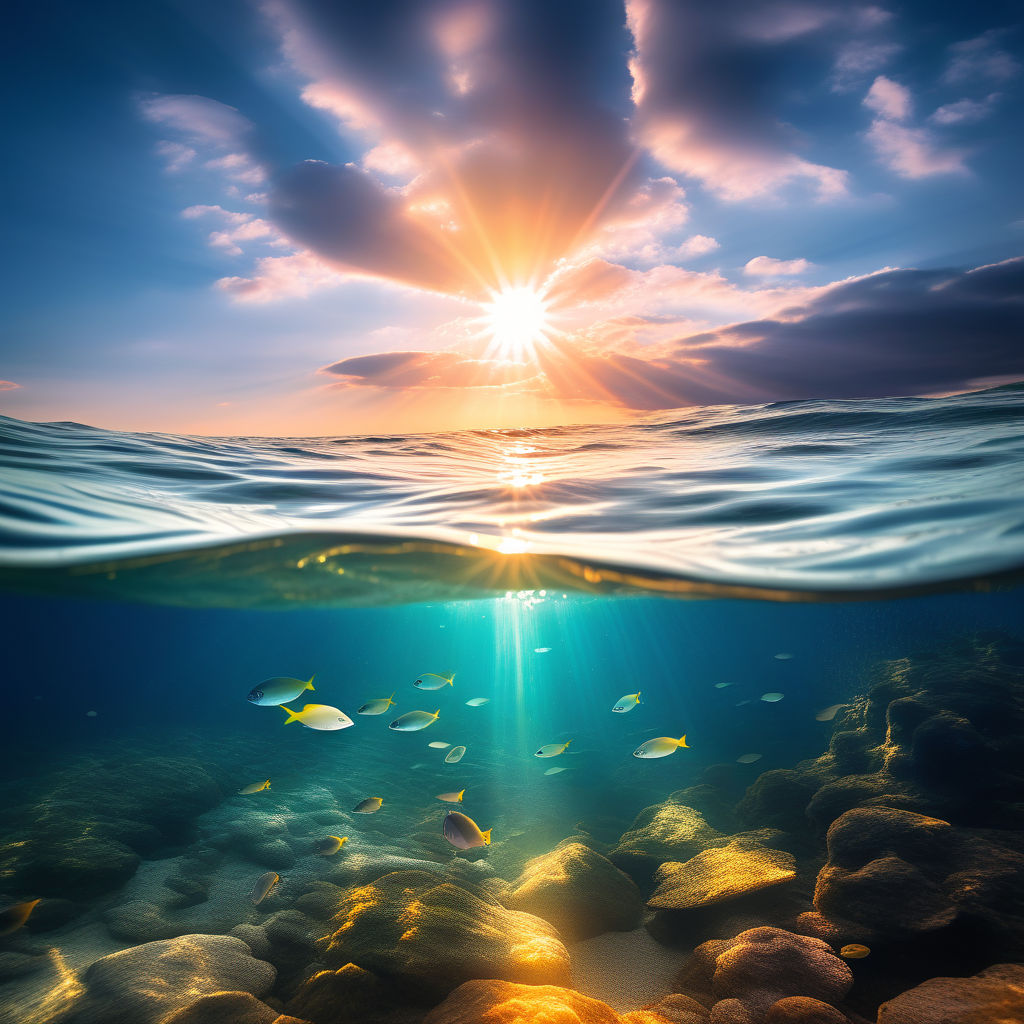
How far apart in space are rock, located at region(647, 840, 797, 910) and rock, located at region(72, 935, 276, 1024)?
230 inches

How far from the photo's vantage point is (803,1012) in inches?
200

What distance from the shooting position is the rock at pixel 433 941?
552 centimetres

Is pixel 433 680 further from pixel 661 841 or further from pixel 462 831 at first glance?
pixel 661 841

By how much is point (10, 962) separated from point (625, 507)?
31.7ft

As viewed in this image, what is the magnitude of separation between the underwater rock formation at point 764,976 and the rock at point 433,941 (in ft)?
5.72

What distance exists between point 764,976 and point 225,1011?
5616 millimetres

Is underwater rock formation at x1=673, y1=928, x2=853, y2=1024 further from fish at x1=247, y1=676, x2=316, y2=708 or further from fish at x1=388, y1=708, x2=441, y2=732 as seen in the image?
fish at x1=247, y1=676, x2=316, y2=708

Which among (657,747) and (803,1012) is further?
(657,747)

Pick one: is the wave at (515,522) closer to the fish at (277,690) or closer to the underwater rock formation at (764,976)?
the fish at (277,690)

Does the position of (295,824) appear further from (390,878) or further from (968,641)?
(968,641)

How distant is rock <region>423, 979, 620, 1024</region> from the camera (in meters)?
4.54

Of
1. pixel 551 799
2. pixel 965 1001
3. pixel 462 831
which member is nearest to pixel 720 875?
pixel 965 1001

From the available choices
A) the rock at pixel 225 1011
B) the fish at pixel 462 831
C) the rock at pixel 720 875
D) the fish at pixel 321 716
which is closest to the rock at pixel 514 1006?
the fish at pixel 462 831

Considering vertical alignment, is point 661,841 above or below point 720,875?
below
